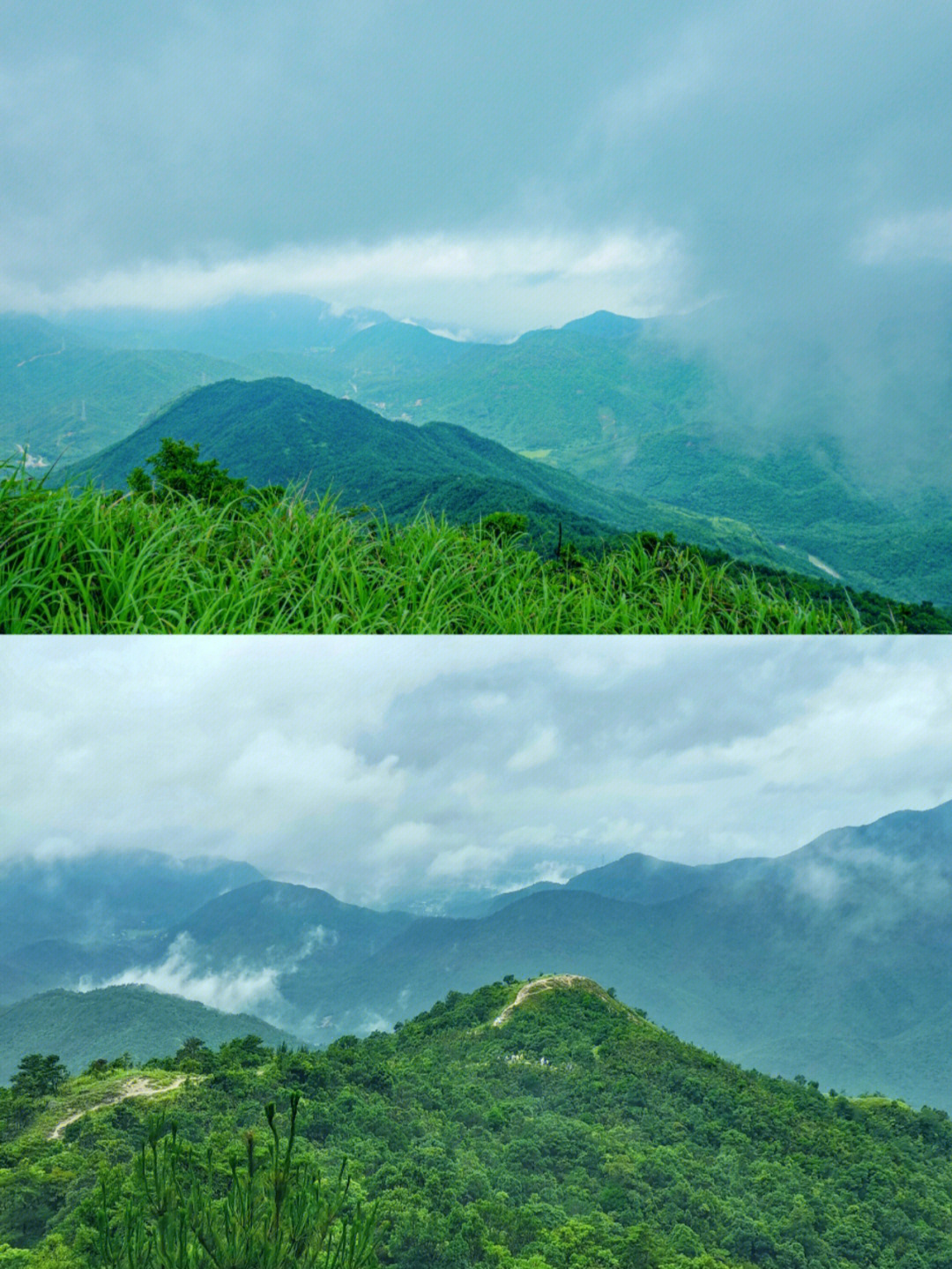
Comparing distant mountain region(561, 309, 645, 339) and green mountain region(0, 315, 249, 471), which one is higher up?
distant mountain region(561, 309, 645, 339)

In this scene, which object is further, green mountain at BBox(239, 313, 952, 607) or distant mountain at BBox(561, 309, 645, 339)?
distant mountain at BBox(561, 309, 645, 339)

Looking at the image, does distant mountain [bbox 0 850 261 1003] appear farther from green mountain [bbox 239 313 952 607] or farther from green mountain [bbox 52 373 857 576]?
green mountain [bbox 239 313 952 607]

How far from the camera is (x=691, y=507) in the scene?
2992 mm

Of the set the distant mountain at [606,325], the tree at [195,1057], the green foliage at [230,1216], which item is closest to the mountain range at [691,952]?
the tree at [195,1057]

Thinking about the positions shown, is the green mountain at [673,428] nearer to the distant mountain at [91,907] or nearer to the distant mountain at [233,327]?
the distant mountain at [233,327]

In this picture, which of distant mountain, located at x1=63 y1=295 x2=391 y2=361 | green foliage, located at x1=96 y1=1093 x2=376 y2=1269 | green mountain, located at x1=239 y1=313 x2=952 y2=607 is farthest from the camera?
distant mountain, located at x1=63 y1=295 x2=391 y2=361

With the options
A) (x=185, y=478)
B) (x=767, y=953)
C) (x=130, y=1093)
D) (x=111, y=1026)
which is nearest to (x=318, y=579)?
(x=185, y=478)

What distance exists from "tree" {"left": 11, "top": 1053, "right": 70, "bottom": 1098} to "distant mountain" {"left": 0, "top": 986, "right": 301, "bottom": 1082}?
13 millimetres

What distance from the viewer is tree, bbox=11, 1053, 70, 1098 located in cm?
193

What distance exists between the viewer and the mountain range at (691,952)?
2.11m

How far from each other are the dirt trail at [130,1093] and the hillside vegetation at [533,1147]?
0.05 feet

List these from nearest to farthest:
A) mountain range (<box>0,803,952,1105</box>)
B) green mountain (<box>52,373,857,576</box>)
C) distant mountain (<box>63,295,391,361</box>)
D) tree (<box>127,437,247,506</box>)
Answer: mountain range (<box>0,803,952,1105</box>)
tree (<box>127,437,247,506</box>)
green mountain (<box>52,373,857,576</box>)
distant mountain (<box>63,295,391,361</box>)

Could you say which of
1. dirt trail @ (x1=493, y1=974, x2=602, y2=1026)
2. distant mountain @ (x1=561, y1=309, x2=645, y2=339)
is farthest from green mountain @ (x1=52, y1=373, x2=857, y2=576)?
dirt trail @ (x1=493, y1=974, x2=602, y2=1026)

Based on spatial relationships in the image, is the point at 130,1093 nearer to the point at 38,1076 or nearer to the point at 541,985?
the point at 38,1076
